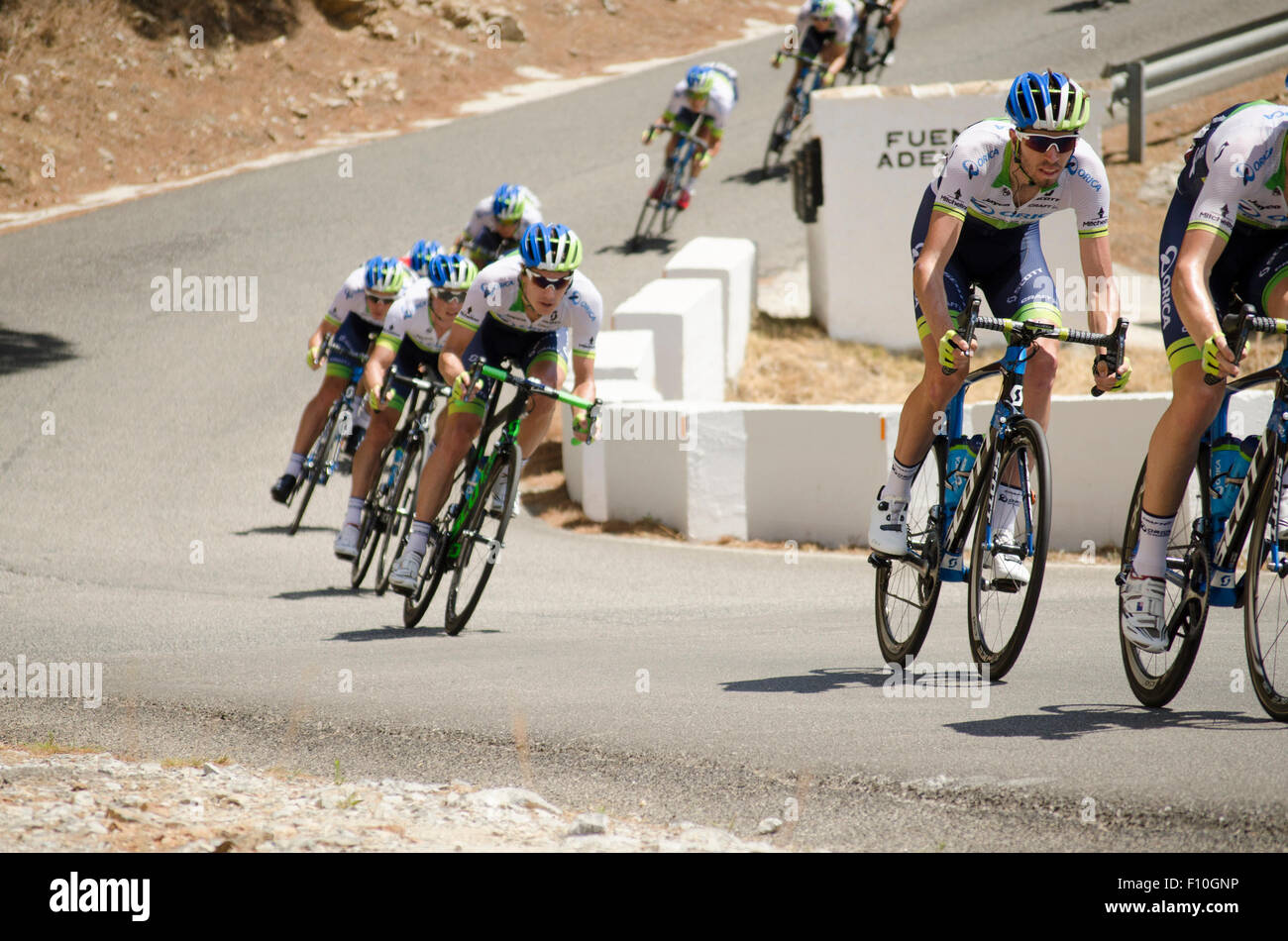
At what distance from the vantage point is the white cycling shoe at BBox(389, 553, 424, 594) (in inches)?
298

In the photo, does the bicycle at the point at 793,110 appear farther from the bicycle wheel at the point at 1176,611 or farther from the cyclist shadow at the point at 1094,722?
the cyclist shadow at the point at 1094,722

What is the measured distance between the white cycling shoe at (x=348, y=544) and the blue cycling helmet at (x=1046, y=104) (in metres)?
5.28

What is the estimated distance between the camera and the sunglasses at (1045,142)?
5.27m

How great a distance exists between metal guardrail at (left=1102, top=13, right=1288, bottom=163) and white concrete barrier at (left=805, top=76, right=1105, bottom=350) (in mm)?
5317

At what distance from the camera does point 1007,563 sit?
5.27 m

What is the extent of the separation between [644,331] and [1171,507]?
8.04m

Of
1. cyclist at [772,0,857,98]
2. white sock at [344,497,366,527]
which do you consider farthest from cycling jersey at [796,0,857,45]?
white sock at [344,497,366,527]

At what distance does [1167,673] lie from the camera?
4914mm

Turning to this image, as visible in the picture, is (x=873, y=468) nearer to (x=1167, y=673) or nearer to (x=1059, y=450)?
(x=1059, y=450)

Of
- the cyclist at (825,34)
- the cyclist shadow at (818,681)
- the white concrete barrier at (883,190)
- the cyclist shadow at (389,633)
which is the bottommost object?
the cyclist shadow at (818,681)

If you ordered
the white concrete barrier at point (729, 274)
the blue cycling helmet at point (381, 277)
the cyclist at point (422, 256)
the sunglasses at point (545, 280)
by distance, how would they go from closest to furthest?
the sunglasses at point (545, 280), the cyclist at point (422, 256), the blue cycling helmet at point (381, 277), the white concrete barrier at point (729, 274)

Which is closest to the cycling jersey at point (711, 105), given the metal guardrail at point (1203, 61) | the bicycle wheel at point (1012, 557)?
the metal guardrail at point (1203, 61)
